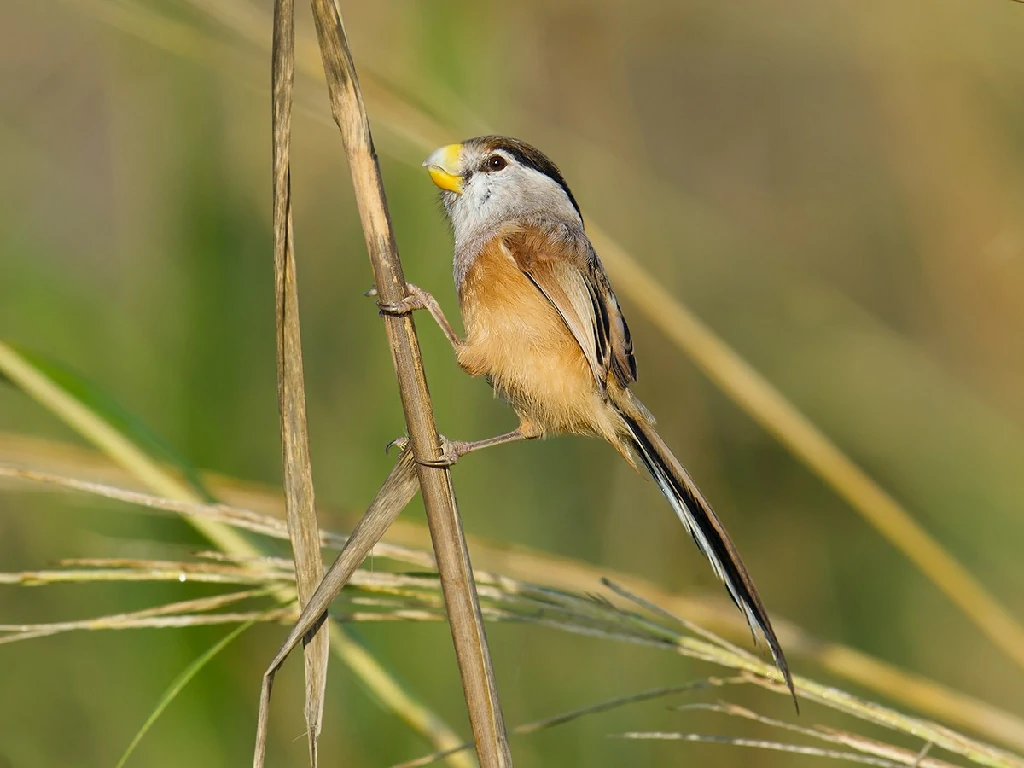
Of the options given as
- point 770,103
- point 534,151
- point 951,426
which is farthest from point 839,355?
point 770,103

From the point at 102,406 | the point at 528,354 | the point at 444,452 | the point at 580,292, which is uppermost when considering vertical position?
the point at 580,292

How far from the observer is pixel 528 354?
2.51m

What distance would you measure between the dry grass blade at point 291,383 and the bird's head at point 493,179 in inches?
48.5

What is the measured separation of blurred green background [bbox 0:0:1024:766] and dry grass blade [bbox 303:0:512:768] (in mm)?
632

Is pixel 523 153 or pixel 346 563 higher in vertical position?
pixel 523 153

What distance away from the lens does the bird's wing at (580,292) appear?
2.47m

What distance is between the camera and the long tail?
66.9 inches

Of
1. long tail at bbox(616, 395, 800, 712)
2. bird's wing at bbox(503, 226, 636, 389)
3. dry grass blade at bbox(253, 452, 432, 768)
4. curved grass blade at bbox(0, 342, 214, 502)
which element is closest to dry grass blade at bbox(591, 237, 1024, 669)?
bird's wing at bbox(503, 226, 636, 389)

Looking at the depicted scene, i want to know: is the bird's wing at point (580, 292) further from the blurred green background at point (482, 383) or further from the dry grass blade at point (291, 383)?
the dry grass blade at point (291, 383)

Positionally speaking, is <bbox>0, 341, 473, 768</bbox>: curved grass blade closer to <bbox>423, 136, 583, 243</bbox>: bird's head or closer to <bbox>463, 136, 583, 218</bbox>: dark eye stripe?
<bbox>423, 136, 583, 243</bbox>: bird's head

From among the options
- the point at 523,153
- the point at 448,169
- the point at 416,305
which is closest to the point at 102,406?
the point at 416,305

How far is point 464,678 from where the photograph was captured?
159cm

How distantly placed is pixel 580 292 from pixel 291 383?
1.01 metres

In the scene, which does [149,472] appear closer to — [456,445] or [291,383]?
[291,383]
